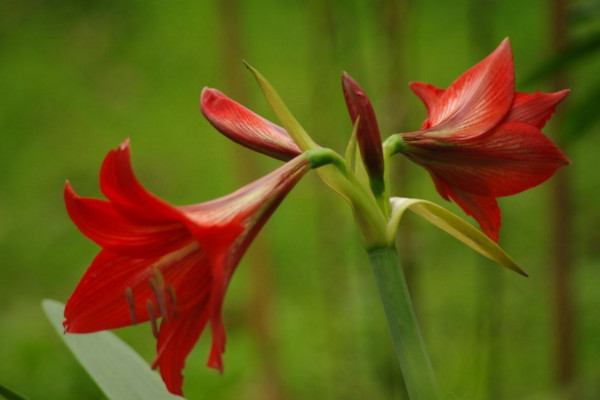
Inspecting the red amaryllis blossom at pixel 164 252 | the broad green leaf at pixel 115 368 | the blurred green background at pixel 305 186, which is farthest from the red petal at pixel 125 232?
the blurred green background at pixel 305 186

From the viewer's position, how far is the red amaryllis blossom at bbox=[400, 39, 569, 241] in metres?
0.43

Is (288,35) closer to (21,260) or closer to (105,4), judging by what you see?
(105,4)

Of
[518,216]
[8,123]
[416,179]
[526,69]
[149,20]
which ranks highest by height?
[149,20]

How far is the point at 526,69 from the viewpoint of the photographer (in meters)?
2.22

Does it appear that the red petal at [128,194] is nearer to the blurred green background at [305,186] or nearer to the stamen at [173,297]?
the stamen at [173,297]

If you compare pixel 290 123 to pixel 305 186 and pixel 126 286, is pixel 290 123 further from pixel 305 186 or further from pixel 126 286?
pixel 305 186

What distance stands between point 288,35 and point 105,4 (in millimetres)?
687

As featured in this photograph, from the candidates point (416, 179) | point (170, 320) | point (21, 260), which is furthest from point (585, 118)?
point (21, 260)

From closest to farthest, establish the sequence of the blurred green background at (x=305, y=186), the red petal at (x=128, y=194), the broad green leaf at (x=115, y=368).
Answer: the red petal at (x=128, y=194) < the broad green leaf at (x=115, y=368) < the blurred green background at (x=305, y=186)

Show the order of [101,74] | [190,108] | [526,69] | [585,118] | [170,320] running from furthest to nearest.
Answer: [101,74]
[190,108]
[526,69]
[585,118]
[170,320]

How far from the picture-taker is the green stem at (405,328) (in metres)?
0.41

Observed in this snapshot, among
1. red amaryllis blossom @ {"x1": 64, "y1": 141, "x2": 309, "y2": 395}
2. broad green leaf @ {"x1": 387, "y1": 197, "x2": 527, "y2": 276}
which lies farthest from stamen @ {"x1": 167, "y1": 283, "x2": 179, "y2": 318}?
broad green leaf @ {"x1": 387, "y1": 197, "x2": 527, "y2": 276}

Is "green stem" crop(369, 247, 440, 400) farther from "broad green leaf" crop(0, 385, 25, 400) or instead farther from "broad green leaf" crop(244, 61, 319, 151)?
"broad green leaf" crop(0, 385, 25, 400)

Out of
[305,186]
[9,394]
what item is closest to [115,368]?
[9,394]
